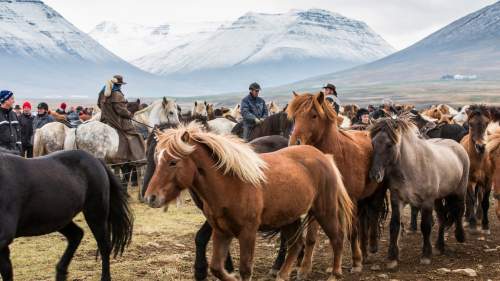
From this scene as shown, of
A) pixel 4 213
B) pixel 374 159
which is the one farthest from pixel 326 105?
pixel 4 213

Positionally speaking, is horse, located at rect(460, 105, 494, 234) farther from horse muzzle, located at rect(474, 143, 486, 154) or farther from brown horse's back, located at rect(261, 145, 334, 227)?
brown horse's back, located at rect(261, 145, 334, 227)

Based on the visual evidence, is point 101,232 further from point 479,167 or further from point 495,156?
point 479,167

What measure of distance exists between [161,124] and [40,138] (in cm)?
280

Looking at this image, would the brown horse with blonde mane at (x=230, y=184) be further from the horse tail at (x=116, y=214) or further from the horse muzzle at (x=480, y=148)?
the horse muzzle at (x=480, y=148)

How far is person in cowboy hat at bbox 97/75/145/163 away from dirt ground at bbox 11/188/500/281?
10.9 ft

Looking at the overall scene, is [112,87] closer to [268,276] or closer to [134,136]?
[134,136]

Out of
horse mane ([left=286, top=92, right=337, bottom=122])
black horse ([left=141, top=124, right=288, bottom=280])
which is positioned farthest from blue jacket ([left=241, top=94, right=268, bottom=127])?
horse mane ([left=286, top=92, right=337, bottom=122])

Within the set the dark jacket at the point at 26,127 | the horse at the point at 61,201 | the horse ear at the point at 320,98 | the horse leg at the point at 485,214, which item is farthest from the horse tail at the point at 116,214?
the dark jacket at the point at 26,127

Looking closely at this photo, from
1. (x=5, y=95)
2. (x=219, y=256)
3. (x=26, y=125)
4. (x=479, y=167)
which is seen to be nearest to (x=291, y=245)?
(x=219, y=256)

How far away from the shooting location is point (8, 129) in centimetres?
1011

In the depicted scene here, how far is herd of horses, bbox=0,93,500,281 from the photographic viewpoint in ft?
18.4

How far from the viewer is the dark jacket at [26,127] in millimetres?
13359

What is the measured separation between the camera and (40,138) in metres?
14.1

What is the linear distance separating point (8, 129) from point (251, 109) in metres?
4.51
